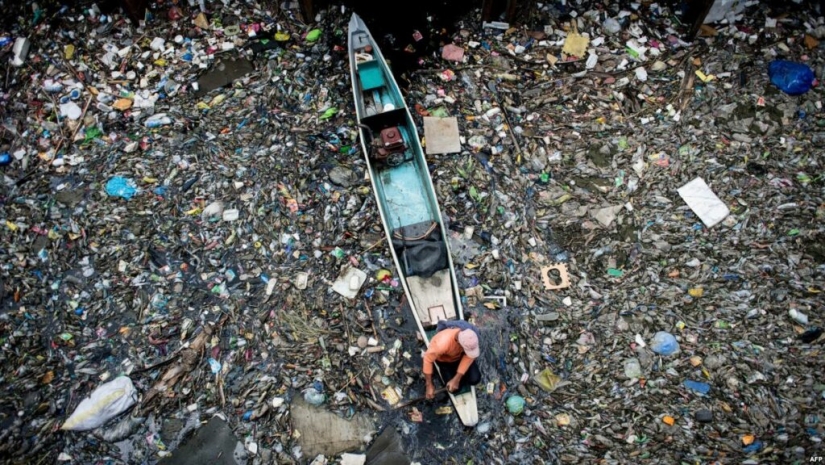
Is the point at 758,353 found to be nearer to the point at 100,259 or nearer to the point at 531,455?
the point at 531,455

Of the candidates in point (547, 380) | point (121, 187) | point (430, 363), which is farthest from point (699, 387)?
point (121, 187)

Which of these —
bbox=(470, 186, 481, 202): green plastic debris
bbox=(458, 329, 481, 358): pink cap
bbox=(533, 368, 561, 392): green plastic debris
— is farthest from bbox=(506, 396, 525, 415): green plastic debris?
bbox=(470, 186, 481, 202): green plastic debris

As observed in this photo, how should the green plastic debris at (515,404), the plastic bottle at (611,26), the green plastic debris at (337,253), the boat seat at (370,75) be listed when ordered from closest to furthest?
the green plastic debris at (515,404) → the green plastic debris at (337,253) → the boat seat at (370,75) → the plastic bottle at (611,26)

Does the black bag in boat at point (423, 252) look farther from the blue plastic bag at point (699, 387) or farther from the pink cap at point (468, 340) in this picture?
the blue plastic bag at point (699, 387)

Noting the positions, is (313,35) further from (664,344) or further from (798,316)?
(798,316)

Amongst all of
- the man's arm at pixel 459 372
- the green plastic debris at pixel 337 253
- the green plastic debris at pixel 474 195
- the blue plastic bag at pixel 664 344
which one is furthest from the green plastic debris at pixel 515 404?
the green plastic debris at pixel 337 253

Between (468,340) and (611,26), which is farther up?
(611,26)
